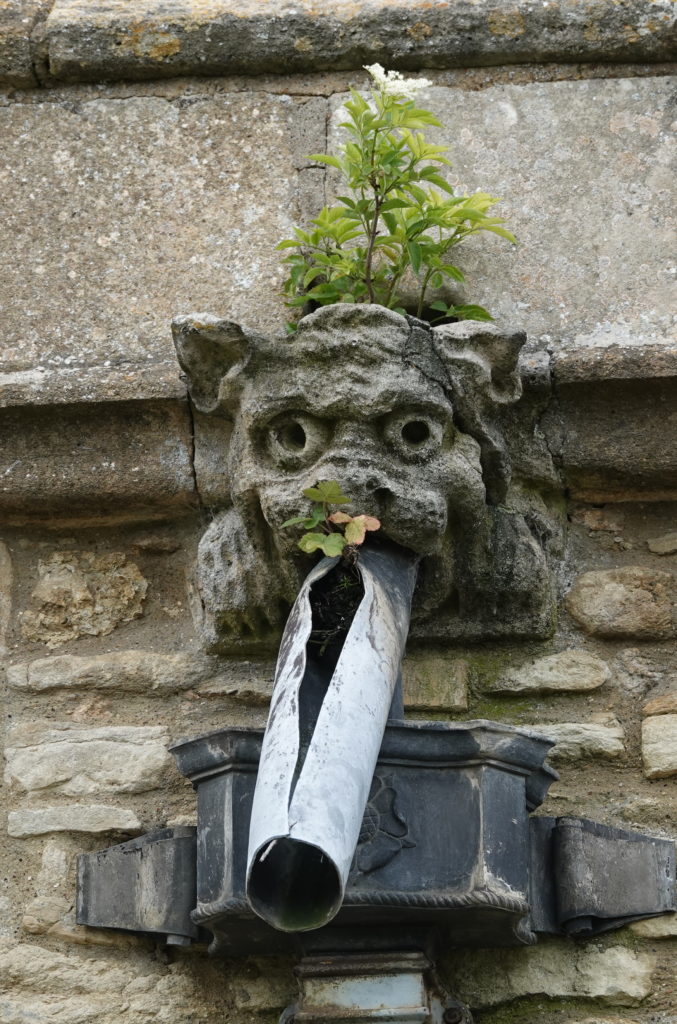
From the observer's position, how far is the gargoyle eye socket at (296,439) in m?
2.50

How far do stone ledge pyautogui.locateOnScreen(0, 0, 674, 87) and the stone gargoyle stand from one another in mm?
707

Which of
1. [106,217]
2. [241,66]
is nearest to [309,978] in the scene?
[106,217]

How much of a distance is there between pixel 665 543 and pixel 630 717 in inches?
12.5

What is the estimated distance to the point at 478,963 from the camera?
2.51 m

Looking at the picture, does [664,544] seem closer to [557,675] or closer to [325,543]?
[557,675]

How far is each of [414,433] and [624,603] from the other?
501 millimetres

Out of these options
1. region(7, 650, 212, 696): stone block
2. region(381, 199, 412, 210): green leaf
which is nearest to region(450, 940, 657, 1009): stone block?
region(7, 650, 212, 696): stone block

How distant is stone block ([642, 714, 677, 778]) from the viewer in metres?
2.64

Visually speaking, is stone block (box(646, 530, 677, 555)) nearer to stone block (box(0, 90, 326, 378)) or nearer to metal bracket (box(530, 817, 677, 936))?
metal bracket (box(530, 817, 677, 936))

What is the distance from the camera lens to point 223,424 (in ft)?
9.23

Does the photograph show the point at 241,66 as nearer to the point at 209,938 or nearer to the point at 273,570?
the point at 273,570

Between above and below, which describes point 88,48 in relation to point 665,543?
above

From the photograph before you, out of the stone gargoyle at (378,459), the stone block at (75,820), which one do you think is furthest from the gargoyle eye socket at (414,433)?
the stone block at (75,820)

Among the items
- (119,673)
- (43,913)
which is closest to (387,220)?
(119,673)
